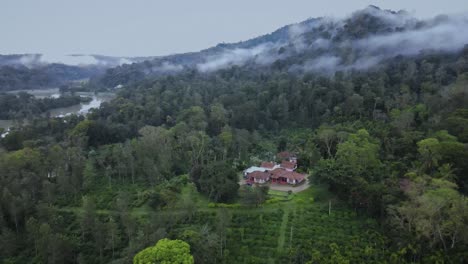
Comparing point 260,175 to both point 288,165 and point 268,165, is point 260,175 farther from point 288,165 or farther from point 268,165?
point 288,165

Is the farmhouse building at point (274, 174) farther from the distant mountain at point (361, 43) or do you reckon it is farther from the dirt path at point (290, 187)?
the distant mountain at point (361, 43)

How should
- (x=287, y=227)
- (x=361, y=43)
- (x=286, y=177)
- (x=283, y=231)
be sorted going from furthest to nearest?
(x=361, y=43) → (x=286, y=177) → (x=287, y=227) → (x=283, y=231)

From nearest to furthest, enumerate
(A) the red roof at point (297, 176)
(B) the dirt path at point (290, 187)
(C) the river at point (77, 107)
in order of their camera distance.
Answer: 1. (B) the dirt path at point (290, 187)
2. (A) the red roof at point (297, 176)
3. (C) the river at point (77, 107)

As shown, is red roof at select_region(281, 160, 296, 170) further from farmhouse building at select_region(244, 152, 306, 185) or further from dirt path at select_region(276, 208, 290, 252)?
dirt path at select_region(276, 208, 290, 252)

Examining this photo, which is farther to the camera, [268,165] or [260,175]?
[268,165]

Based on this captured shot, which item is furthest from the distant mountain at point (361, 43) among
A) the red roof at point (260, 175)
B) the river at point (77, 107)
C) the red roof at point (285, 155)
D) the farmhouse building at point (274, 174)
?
the red roof at point (260, 175)

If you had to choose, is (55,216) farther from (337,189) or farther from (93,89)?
(93,89)

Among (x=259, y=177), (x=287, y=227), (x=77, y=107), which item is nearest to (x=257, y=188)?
(x=287, y=227)

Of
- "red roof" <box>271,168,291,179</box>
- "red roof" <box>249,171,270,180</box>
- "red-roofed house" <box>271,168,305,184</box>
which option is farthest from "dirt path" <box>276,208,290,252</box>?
"red roof" <box>249,171,270,180</box>

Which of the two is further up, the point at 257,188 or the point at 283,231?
the point at 257,188
